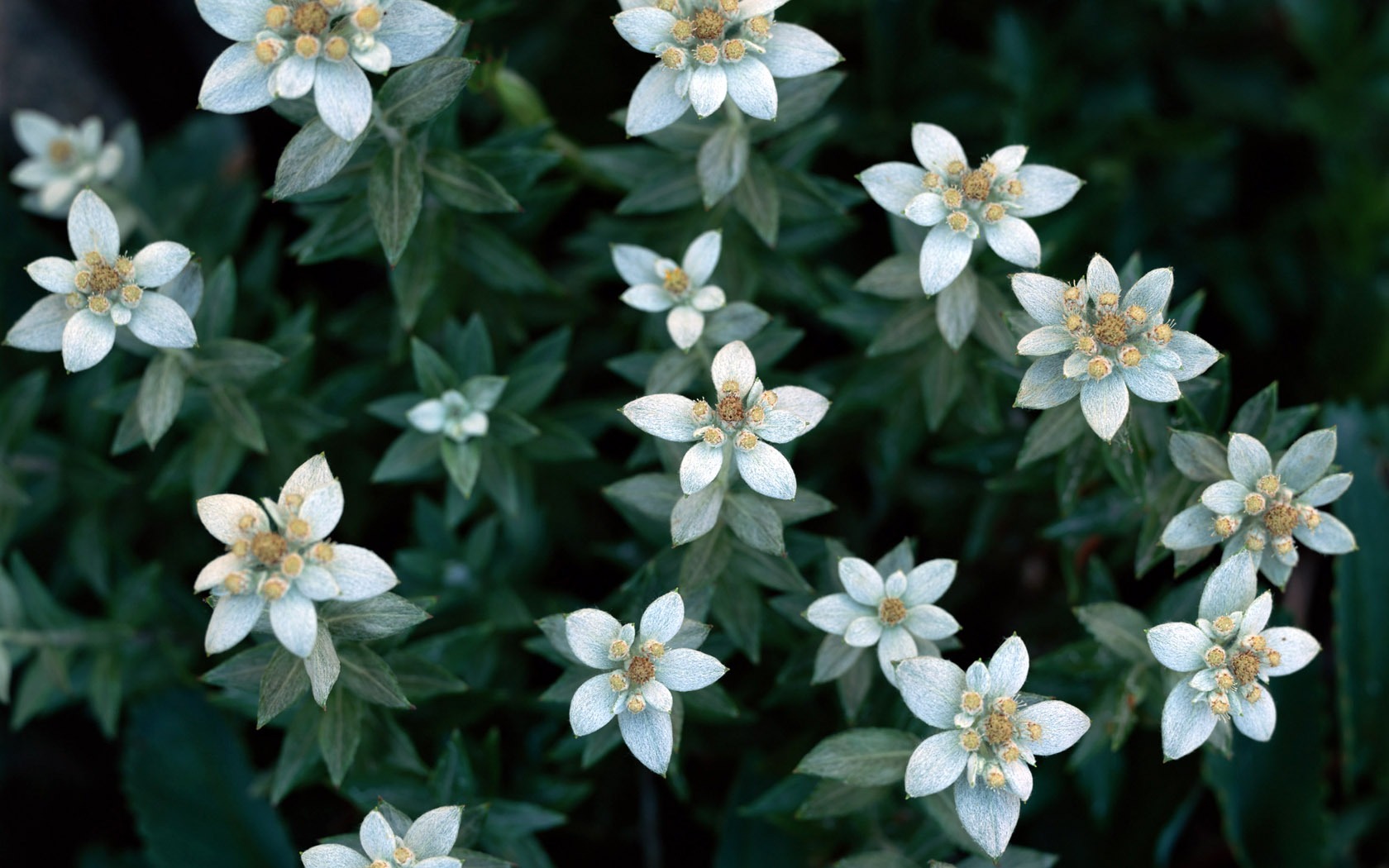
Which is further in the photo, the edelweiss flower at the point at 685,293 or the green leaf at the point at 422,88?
the edelweiss flower at the point at 685,293

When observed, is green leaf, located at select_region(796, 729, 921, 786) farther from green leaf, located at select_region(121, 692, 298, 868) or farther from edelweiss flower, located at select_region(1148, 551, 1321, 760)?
green leaf, located at select_region(121, 692, 298, 868)

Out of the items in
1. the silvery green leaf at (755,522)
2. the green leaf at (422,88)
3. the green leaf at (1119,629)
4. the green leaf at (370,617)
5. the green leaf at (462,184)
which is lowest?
the green leaf at (1119,629)

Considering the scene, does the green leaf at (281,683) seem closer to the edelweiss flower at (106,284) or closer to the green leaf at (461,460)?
the green leaf at (461,460)

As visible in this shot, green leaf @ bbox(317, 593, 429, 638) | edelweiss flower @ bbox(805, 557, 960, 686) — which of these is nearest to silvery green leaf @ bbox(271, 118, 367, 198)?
→ green leaf @ bbox(317, 593, 429, 638)

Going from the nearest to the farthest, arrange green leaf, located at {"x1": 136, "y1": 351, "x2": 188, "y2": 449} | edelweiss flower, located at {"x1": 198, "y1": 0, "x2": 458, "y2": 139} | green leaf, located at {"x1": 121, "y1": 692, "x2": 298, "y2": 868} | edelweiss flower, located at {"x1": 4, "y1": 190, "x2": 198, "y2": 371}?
edelweiss flower, located at {"x1": 198, "y1": 0, "x2": 458, "y2": 139}, edelweiss flower, located at {"x1": 4, "y1": 190, "x2": 198, "y2": 371}, green leaf, located at {"x1": 136, "y1": 351, "x2": 188, "y2": 449}, green leaf, located at {"x1": 121, "y1": 692, "x2": 298, "y2": 868}

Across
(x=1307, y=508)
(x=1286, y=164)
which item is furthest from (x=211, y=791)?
(x=1286, y=164)

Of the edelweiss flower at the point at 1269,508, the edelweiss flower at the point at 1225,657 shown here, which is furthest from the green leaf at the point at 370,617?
the edelweiss flower at the point at 1269,508

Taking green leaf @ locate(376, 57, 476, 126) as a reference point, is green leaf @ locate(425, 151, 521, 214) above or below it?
below

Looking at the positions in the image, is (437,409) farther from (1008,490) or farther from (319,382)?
(1008,490)
